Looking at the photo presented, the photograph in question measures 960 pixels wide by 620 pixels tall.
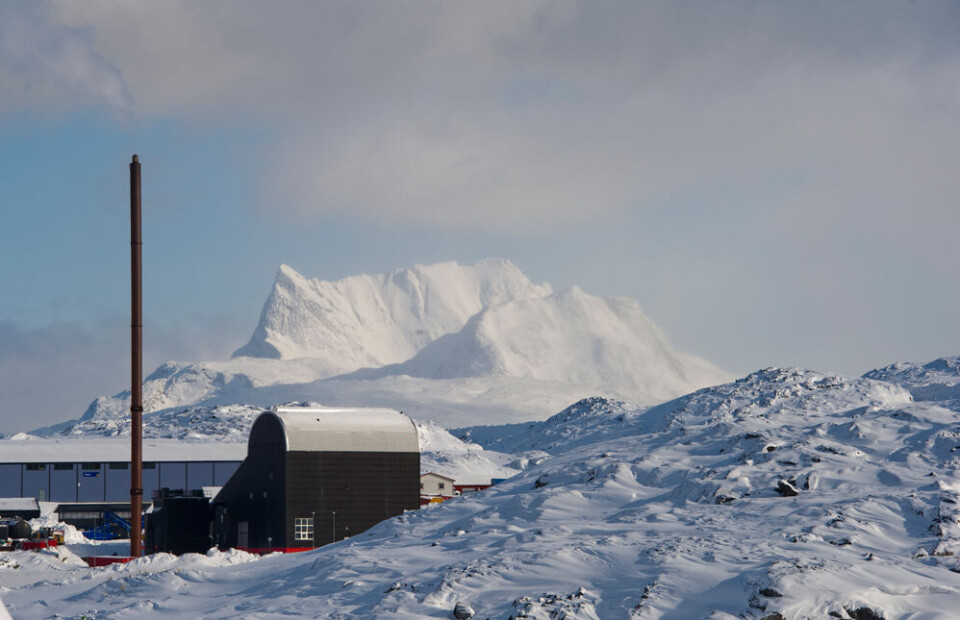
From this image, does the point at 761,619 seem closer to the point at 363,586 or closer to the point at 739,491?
the point at 363,586

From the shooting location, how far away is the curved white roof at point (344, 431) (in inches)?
2734

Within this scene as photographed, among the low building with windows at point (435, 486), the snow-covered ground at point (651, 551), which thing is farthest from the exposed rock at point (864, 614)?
the low building with windows at point (435, 486)

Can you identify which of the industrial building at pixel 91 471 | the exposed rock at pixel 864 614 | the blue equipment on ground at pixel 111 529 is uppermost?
the industrial building at pixel 91 471

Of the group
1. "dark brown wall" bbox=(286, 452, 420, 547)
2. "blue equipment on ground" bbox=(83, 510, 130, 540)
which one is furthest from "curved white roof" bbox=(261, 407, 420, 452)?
"blue equipment on ground" bbox=(83, 510, 130, 540)

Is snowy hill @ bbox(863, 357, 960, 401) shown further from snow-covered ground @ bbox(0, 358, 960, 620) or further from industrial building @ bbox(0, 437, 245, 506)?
snow-covered ground @ bbox(0, 358, 960, 620)

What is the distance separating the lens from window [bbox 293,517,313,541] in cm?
6712

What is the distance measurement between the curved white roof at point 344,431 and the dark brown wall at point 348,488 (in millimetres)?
449

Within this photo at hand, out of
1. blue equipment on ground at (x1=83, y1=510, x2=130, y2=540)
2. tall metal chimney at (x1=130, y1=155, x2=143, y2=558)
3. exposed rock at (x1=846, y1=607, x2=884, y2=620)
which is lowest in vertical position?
exposed rock at (x1=846, y1=607, x2=884, y2=620)

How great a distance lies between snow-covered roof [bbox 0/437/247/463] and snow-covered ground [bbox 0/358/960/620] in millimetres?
58373

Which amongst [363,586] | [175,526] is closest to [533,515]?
[363,586]

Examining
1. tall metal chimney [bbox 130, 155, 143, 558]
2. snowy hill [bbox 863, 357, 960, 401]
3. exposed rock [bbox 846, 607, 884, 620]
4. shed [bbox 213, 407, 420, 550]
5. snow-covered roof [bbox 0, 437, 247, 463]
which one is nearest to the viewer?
exposed rock [bbox 846, 607, 884, 620]

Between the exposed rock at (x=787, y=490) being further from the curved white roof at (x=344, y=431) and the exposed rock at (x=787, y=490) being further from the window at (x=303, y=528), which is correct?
the window at (x=303, y=528)

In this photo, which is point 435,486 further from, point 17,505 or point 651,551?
point 651,551

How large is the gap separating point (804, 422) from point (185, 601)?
36597mm
